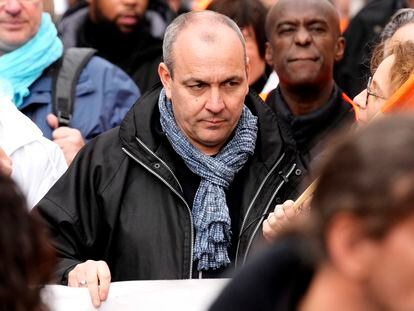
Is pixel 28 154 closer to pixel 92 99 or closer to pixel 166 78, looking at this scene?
pixel 166 78

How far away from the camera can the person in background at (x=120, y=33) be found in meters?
7.14

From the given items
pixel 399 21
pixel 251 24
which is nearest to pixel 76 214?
pixel 399 21

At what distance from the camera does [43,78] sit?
5.67 meters

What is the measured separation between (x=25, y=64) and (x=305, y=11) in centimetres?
153

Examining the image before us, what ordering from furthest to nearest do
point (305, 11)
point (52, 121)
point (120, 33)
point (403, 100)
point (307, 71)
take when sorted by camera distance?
1. point (120, 33)
2. point (305, 11)
3. point (307, 71)
4. point (52, 121)
5. point (403, 100)

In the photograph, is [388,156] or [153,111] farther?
[153,111]

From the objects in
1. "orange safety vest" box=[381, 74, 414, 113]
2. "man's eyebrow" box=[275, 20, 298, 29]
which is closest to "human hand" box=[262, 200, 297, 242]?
"orange safety vest" box=[381, 74, 414, 113]

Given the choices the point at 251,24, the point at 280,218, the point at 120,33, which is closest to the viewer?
the point at 280,218

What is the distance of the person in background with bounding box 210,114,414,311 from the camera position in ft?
6.32

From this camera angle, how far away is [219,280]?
402 centimetres

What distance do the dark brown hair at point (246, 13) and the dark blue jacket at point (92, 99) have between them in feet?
3.21

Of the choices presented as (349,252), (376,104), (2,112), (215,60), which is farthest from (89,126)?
(349,252)

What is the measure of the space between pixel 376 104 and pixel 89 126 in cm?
182

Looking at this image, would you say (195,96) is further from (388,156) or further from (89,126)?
(388,156)
